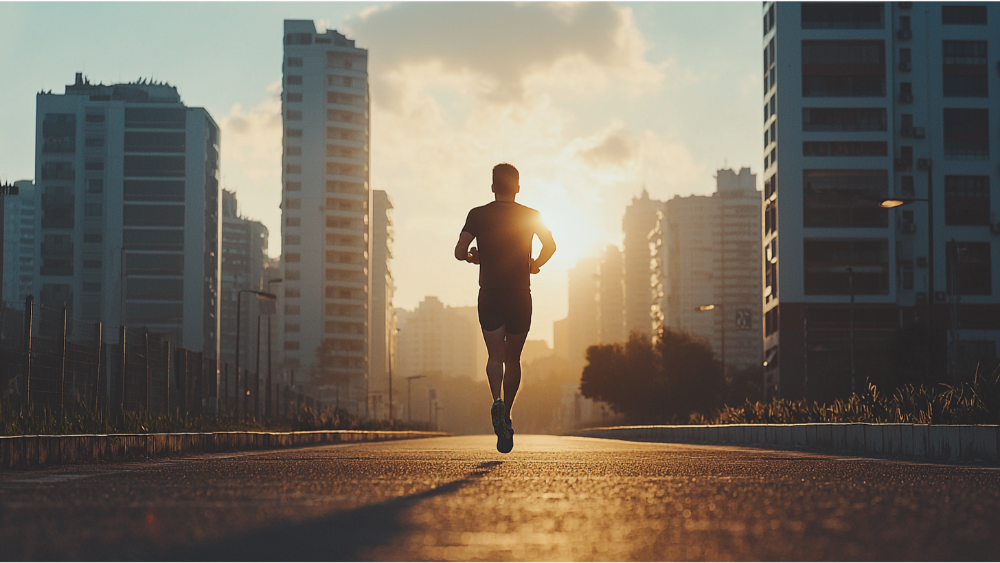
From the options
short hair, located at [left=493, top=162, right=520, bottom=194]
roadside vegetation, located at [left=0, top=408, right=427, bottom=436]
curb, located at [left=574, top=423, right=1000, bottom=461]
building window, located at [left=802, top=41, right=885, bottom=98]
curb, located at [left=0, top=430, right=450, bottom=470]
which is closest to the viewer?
curb, located at [left=0, top=430, right=450, bottom=470]

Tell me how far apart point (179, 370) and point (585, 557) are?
18249 millimetres

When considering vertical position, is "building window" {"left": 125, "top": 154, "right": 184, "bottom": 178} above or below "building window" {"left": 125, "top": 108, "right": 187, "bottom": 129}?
below

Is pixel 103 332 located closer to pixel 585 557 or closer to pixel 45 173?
pixel 585 557

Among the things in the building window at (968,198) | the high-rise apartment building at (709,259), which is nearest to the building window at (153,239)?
the high-rise apartment building at (709,259)

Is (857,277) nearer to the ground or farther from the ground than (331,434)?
farther from the ground

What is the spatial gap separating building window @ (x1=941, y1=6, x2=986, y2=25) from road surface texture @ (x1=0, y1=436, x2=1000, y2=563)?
85.8 m

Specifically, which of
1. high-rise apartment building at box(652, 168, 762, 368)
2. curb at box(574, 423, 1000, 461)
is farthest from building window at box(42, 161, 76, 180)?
curb at box(574, 423, 1000, 461)

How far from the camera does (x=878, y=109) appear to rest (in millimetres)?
82500

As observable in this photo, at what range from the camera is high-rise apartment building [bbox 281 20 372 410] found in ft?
478

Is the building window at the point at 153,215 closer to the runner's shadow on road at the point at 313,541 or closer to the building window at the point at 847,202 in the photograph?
the building window at the point at 847,202

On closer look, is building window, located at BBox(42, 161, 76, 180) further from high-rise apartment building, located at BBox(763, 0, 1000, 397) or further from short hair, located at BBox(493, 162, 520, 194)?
short hair, located at BBox(493, 162, 520, 194)

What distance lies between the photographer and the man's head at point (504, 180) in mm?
8969

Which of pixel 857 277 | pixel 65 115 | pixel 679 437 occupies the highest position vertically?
pixel 65 115

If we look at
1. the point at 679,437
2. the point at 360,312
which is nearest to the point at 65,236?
the point at 360,312
